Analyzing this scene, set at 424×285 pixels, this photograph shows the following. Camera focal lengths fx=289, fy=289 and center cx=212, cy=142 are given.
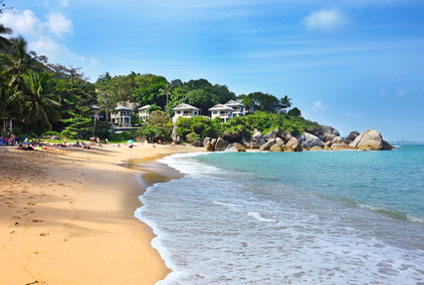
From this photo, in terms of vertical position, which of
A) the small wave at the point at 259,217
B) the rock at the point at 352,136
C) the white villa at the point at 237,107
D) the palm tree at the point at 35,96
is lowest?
the small wave at the point at 259,217

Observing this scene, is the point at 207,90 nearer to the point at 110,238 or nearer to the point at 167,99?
the point at 167,99

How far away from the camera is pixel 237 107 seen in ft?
261

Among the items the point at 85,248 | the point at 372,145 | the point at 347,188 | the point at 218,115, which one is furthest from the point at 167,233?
the point at 372,145

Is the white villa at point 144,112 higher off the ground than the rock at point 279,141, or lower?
higher

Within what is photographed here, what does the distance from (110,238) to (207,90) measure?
260 feet

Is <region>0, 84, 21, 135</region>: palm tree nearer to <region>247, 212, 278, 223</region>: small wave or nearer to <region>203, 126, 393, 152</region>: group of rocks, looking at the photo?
Result: <region>247, 212, 278, 223</region>: small wave

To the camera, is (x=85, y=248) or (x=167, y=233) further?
(x=167, y=233)

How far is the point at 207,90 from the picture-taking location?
8319 centimetres

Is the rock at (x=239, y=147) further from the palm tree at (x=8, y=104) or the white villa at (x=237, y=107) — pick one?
the palm tree at (x=8, y=104)

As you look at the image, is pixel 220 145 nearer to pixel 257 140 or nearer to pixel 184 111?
pixel 257 140

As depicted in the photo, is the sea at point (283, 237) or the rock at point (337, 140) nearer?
the sea at point (283, 237)

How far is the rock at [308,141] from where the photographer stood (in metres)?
73.3

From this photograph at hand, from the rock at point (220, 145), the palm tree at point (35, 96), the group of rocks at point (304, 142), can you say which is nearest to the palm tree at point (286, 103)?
the group of rocks at point (304, 142)

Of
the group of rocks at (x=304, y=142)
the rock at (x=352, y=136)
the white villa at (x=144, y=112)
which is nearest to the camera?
the group of rocks at (x=304, y=142)
